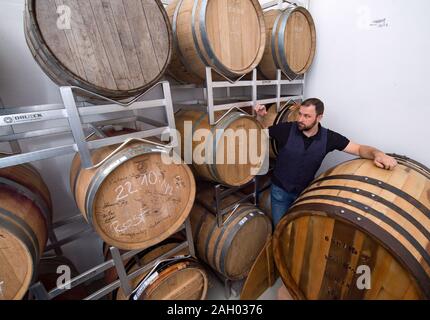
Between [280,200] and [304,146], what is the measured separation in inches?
26.2

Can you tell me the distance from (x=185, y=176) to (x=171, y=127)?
37 cm

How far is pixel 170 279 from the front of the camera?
167 centimetres

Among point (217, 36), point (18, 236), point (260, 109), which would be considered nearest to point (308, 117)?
point (260, 109)

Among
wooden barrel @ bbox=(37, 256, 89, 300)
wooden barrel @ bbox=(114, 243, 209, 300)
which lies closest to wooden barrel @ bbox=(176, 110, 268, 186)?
wooden barrel @ bbox=(114, 243, 209, 300)

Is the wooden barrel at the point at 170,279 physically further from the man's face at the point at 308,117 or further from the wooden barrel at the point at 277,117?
the man's face at the point at 308,117

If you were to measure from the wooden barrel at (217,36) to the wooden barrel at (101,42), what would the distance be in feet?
1.02

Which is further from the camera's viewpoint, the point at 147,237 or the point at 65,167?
the point at 65,167

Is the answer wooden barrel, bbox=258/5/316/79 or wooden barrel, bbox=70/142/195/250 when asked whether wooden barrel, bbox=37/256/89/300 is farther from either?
wooden barrel, bbox=258/5/316/79

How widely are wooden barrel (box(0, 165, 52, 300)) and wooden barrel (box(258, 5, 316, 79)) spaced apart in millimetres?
2385

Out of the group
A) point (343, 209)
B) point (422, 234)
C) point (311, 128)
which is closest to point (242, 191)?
point (311, 128)

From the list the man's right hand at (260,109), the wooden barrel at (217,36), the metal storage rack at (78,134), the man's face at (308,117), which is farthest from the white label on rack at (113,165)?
the man's face at (308,117)

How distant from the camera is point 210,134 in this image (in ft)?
5.46

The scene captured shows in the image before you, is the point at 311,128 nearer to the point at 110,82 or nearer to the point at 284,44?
the point at 284,44

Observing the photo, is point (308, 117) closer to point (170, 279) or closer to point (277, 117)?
point (277, 117)
